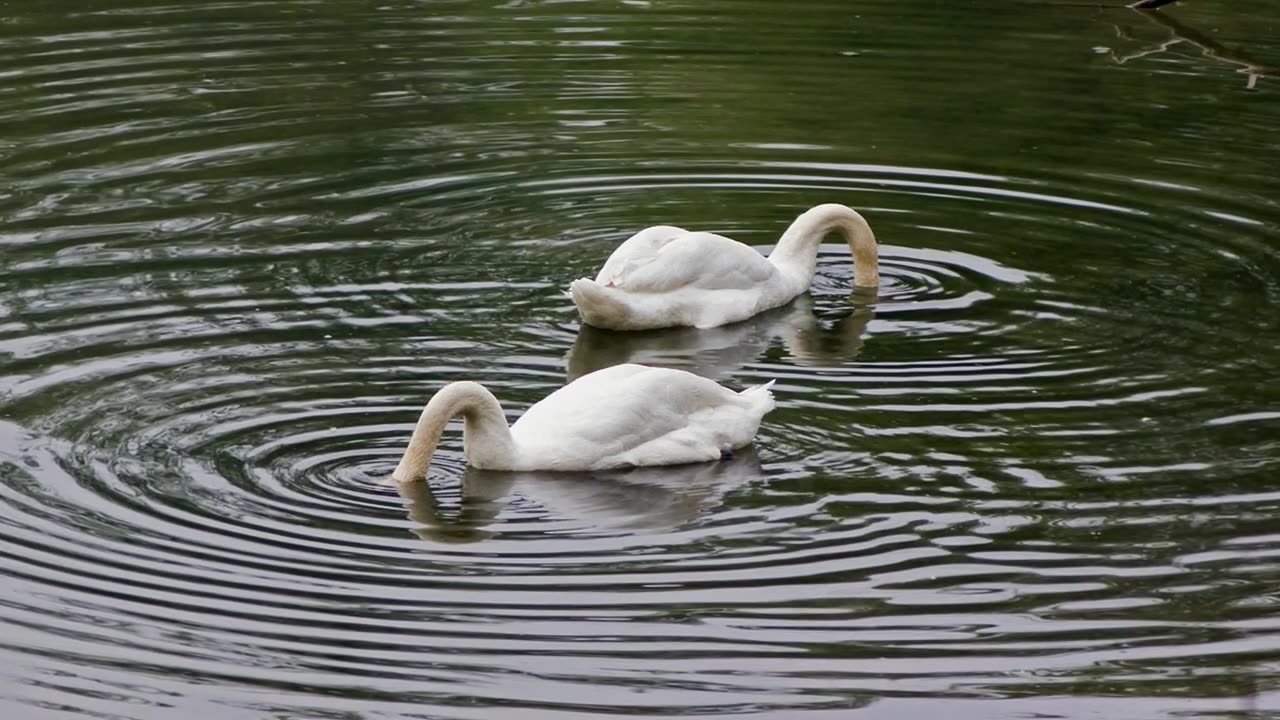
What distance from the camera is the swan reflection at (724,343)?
45.9 feet

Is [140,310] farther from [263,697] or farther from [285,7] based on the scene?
[285,7]

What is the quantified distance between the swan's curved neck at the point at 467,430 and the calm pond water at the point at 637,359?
0.16 metres

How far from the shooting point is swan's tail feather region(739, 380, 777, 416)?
12172 millimetres

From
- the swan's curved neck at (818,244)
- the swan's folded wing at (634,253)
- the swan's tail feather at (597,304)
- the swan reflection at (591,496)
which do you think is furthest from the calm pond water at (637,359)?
the swan's folded wing at (634,253)

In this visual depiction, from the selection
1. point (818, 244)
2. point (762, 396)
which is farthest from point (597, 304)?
point (762, 396)

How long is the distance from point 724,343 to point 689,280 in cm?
54

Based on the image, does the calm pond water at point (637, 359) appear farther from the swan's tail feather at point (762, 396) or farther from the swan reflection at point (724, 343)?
the swan's tail feather at point (762, 396)

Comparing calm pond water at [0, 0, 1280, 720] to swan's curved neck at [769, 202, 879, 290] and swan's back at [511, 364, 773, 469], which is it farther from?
swan's curved neck at [769, 202, 879, 290]

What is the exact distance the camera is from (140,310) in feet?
47.5

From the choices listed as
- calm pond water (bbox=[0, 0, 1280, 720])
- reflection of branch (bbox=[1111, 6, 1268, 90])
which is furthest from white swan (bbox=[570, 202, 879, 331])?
reflection of branch (bbox=[1111, 6, 1268, 90])

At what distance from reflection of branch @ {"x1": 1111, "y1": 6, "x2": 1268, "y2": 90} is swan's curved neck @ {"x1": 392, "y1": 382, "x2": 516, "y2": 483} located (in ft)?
39.9

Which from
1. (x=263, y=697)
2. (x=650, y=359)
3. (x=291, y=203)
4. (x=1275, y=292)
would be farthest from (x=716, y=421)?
(x=291, y=203)

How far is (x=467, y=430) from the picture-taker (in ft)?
37.7

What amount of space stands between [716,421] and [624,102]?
980 centimetres
